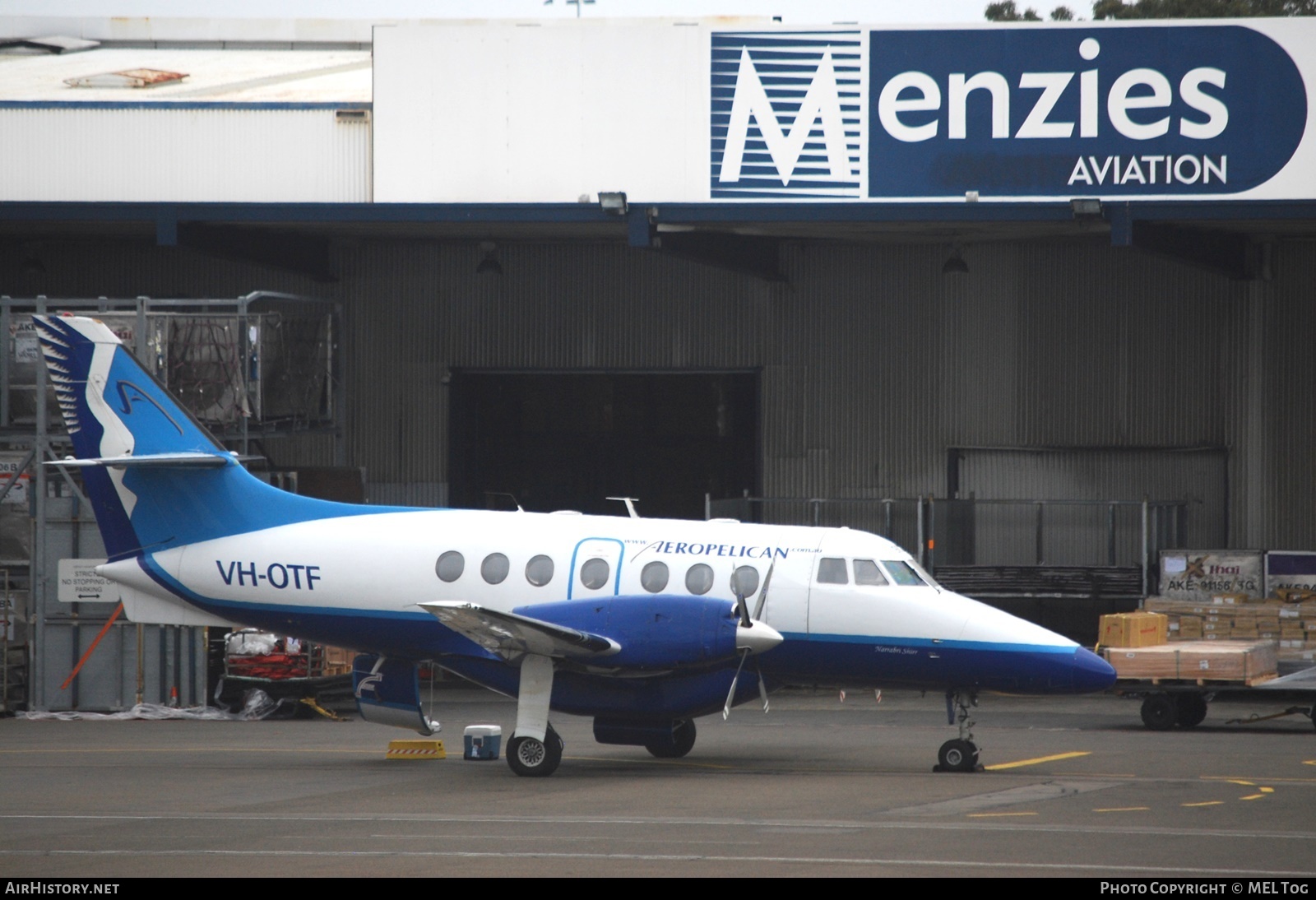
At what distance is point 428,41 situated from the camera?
30.6 m

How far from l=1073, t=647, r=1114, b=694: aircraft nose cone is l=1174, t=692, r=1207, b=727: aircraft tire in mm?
6049

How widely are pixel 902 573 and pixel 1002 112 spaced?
45.7 feet

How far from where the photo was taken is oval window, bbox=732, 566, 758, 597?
18859 millimetres

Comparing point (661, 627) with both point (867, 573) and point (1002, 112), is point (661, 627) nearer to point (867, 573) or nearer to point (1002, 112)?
point (867, 573)

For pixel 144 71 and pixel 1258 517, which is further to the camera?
pixel 144 71

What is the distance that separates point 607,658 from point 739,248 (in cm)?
1710

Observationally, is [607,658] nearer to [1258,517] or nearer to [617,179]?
[617,179]

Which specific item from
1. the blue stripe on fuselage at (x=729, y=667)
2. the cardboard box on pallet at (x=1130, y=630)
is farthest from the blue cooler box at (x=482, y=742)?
the cardboard box on pallet at (x=1130, y=630)

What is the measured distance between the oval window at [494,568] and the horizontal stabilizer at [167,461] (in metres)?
3.69

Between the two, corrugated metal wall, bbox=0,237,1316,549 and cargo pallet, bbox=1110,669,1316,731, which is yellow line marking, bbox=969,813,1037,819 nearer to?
cargo pallet, bbox=1110,669,1316,731

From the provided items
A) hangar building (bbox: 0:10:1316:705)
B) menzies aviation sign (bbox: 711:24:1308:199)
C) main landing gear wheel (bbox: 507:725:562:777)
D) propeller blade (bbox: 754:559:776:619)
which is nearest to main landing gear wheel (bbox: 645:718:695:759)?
main landing gear wheel (bbox: 507:725:562:777)

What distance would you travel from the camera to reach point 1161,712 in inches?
927

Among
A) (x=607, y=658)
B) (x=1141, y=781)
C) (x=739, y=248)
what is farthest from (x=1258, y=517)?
(x=607, y=658)

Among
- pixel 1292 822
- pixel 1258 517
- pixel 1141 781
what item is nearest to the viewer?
pixel 1292 822
